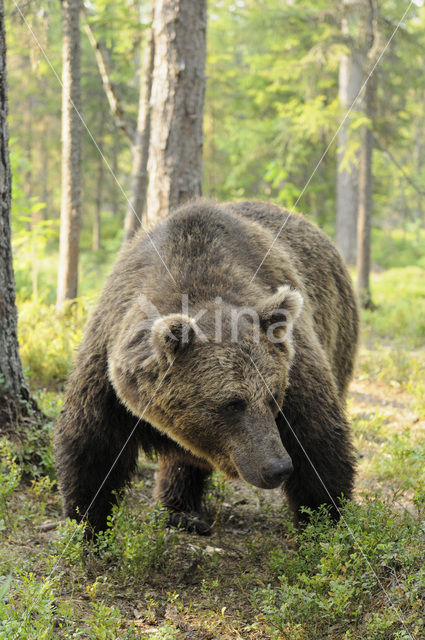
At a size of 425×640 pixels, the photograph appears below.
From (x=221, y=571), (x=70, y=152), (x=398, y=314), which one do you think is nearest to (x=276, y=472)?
(x=221, y=571)

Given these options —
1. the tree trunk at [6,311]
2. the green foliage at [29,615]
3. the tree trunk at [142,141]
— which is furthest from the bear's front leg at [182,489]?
the tree trunk at [142,141]

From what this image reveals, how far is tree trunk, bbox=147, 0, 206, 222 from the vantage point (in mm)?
6863

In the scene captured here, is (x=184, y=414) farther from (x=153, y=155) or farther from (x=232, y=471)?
(x=153, y=155)

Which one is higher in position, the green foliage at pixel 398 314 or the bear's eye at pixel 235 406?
the bear's eye at pixel 235 406

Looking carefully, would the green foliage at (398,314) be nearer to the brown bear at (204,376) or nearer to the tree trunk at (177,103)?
the tree trunk at (177,103)

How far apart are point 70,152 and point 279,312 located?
24.0 ft

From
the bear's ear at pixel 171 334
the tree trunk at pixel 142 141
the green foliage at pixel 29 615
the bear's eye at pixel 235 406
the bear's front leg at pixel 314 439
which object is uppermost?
the tree trunk at pixel 142 141

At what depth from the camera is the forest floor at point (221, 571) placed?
298cm

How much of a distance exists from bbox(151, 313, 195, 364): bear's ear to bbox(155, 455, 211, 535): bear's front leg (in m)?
1.85

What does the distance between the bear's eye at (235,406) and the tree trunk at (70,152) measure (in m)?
6.63

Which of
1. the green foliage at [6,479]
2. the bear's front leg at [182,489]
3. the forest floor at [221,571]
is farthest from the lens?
the bear's front leg at [182,489]

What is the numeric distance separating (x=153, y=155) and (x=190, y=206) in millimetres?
2993

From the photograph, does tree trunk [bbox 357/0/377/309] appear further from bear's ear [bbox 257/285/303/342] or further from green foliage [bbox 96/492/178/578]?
green foliage [bbox 96/492/178/578]

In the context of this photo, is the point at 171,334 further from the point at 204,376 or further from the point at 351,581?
the point at 351,581
